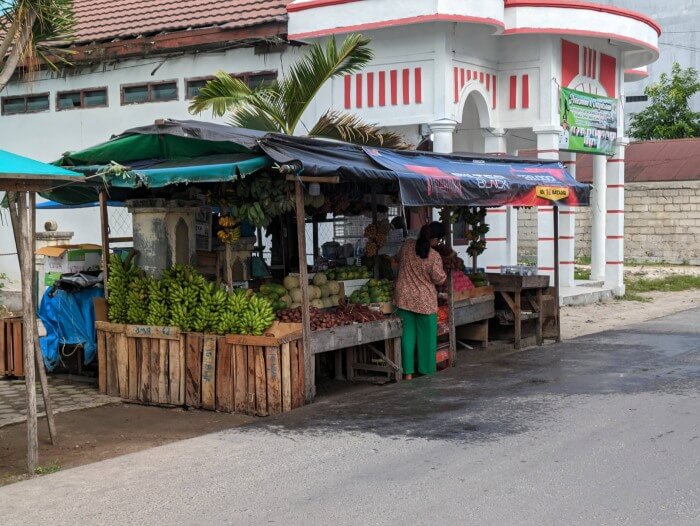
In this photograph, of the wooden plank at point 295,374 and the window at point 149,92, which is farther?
the window at point 149,92

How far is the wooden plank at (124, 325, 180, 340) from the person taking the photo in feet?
30.2

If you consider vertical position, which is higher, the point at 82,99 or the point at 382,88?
the point at 82,99

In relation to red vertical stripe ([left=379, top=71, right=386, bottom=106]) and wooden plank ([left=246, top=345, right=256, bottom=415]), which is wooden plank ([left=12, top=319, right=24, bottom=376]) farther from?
red vertical stripe ([left=379, top=71, right=386, bottom=106])

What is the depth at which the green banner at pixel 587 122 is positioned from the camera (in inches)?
661

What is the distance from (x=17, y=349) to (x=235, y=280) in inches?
121

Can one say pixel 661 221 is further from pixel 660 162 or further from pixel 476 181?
pixel 476 181

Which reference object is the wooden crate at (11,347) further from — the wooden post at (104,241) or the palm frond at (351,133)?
the palm frond at (351,133)

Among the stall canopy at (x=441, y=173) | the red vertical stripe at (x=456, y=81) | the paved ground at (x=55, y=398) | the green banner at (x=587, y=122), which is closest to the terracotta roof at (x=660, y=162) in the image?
the green banner at (x=587, y=122)

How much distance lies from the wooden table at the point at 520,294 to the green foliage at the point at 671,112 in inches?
913

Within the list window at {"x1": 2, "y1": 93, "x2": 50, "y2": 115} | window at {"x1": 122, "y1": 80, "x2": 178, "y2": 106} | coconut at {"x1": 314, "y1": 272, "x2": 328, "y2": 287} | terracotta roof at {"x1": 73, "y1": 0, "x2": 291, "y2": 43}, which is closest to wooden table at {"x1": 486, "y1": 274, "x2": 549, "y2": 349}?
coconut at {"x1": 314, "y1": 272, "x2": 328, "y2": 287}

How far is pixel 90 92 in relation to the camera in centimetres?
1795

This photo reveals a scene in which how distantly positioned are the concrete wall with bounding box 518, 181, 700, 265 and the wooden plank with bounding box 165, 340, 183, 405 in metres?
21.4

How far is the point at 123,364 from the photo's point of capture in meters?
9.62

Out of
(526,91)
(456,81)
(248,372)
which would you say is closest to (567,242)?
(526,91)
